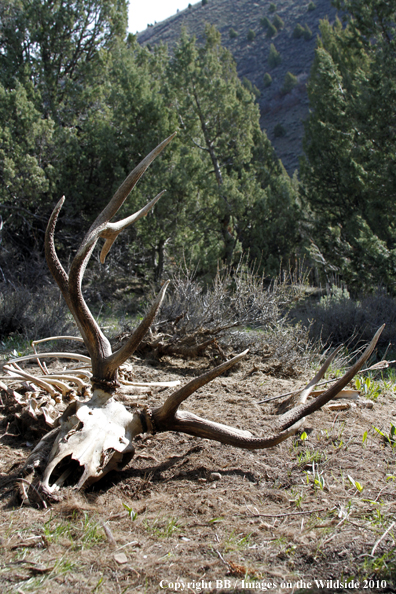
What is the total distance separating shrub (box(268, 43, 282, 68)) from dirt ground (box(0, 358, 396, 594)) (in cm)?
5979

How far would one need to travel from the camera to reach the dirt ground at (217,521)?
139 centimetres

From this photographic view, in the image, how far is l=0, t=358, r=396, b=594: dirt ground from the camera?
4.56 feet

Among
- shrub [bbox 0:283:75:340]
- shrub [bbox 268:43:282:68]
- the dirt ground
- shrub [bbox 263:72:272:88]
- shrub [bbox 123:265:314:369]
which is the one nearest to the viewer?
the dirt ground

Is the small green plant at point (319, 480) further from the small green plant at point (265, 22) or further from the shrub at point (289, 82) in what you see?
the small green plant at point (265, 22)

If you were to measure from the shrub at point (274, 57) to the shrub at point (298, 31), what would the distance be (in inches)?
131

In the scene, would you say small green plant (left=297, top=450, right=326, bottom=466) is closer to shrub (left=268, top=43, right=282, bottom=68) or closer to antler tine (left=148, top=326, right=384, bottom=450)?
antler tine (left=148, top=326, right=384, bottom=450)

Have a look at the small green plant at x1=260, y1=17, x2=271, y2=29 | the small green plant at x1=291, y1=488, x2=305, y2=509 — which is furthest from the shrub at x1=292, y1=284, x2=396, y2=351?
the small green plant at x1=260, y1=17, x2=271, y2=29

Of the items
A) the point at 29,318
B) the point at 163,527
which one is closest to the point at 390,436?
the point at 163,527

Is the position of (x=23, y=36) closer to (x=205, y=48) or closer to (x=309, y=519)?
(x=205, y=48)

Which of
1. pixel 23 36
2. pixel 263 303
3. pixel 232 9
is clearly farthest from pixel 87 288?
pixel 232 9

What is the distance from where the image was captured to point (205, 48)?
12.7 meters

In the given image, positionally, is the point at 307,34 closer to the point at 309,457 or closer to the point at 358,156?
the point at 358,156

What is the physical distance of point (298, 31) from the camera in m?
55.2

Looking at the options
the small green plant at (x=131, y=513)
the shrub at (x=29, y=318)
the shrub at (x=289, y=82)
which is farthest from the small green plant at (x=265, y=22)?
the small green plant at (x=131, y=513)
